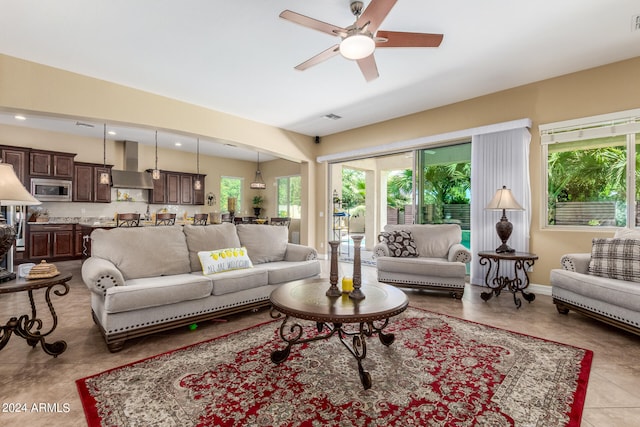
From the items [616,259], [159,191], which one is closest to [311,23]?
[616,259]

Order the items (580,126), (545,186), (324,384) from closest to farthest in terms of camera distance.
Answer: (324,384)
(580,126)
(545,186)

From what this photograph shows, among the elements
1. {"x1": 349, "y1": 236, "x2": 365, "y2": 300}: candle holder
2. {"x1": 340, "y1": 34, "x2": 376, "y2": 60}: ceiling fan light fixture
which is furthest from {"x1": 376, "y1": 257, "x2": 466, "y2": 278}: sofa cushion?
{"x1": 340, "y1": 34, "x2": 376, "y2": 60}: ceiling fan light fixture

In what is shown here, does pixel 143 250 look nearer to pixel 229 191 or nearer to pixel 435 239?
pixel 435 239

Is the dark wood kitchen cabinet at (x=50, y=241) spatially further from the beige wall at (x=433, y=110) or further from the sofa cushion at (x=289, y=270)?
the sofa cushion at (x=289, y=270)

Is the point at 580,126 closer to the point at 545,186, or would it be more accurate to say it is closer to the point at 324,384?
the point at 545,186

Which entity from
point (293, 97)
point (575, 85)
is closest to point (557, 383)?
point (575, 85)

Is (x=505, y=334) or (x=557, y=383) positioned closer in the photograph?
(x=557, y=383)

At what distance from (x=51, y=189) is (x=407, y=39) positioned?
7.72m

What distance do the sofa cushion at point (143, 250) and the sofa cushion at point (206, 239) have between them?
0.07 m

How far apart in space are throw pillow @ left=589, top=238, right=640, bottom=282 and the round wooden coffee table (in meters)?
2.31

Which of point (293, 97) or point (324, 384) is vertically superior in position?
point (293, 97)

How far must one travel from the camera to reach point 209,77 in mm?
4289

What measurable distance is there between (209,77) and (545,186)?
495 centimetres

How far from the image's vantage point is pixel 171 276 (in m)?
3.10
